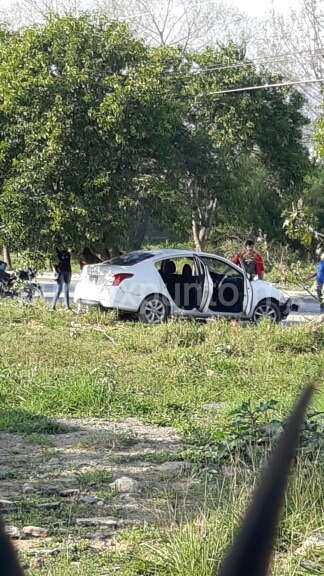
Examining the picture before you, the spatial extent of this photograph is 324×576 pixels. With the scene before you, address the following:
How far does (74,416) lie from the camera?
336 inches

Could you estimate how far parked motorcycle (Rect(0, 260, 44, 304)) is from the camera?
17.3 metres

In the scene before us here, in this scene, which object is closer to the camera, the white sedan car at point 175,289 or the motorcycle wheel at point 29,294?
the white sedan car at point 175,289

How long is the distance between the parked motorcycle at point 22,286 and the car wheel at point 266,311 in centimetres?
439

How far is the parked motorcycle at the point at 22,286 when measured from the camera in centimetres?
1733

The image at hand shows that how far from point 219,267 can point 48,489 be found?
11.4 meters

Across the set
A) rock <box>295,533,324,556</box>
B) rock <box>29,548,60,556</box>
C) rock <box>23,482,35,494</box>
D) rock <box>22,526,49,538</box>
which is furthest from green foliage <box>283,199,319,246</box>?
rock <box>29,548,60,556</box>

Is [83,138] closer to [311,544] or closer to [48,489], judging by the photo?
[48,489]

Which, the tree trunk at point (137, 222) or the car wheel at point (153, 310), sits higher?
the tree trunk at point (137, 222)

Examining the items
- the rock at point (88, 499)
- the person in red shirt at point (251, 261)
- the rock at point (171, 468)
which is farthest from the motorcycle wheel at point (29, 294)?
the rock at point (88, 499)

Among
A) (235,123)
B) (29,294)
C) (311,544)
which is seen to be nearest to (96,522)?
(311,544)

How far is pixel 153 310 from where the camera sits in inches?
623

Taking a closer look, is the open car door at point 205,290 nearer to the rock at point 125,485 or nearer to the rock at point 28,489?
the rock at point 125,485

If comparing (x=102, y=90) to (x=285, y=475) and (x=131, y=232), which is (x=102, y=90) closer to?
(x=131, y=232)

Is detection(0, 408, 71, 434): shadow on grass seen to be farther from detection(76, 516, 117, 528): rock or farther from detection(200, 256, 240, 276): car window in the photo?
detection(200, 256, 240, 276): car window
